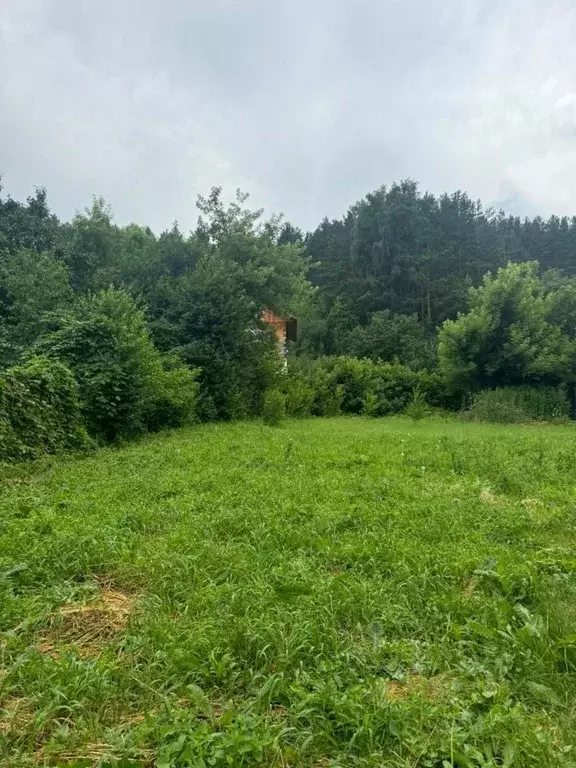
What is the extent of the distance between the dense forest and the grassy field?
444 centimetres

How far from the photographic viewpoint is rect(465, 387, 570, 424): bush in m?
18.3

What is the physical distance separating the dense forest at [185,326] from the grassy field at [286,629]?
444 cm

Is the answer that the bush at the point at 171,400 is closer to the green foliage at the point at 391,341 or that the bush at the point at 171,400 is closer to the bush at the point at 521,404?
the bush at the point at 521,404

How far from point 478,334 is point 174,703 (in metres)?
19.9

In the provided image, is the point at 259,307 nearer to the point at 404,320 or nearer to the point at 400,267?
the point at 404,320

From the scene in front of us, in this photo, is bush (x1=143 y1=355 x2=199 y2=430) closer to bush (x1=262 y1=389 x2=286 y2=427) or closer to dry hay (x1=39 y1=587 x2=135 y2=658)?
bush (x1=262 y1=389 x2=286 y2=427)

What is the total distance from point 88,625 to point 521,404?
1911 centimetres

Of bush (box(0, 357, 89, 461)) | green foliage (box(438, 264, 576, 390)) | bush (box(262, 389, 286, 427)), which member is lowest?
bush (box(262, 389, 286, 427))

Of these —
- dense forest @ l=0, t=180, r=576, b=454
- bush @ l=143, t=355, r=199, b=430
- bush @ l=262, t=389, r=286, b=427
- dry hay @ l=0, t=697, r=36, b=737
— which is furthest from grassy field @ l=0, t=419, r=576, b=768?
bush @ l=262, t=389, r=286, b=427

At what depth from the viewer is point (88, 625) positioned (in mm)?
2732

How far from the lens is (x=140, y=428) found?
35.3 feet

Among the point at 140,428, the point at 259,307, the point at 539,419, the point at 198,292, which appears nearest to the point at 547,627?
the point at 140,428

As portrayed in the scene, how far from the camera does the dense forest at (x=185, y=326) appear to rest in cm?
994

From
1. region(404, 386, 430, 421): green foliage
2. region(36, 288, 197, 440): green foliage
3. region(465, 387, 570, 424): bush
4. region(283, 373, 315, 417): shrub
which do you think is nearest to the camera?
region(36, 288, 197, 440): green foliage
